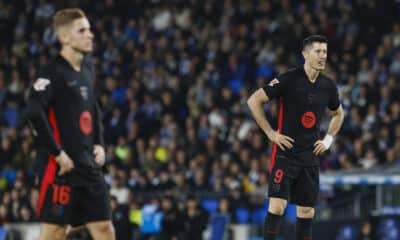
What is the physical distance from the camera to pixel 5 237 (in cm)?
1722

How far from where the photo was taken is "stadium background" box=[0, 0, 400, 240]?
50.2 feet

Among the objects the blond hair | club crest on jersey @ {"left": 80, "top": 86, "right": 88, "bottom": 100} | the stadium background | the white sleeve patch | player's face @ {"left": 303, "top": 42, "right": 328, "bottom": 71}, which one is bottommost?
the stadium background

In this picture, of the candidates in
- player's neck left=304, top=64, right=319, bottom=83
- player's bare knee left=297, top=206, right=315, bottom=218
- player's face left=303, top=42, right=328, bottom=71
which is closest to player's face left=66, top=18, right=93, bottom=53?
player's face left=303, top=42, right=328, bottom=71

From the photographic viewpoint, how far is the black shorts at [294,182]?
9141 millimetres

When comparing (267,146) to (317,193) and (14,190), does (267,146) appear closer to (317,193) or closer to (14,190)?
(14,190)

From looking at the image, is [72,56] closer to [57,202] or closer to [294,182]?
[57,202]

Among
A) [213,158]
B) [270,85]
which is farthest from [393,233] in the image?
[213,158]

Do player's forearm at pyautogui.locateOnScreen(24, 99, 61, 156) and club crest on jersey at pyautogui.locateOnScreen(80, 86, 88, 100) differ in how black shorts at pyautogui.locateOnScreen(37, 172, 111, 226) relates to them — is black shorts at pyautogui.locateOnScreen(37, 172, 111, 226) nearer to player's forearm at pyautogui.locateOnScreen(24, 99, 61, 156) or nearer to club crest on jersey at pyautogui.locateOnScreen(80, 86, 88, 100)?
player's forearm at pyautogui.locateOnScreen(24, 99, 61, 156)

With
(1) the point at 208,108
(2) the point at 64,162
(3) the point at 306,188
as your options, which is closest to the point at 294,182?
(3) the point at 306,188

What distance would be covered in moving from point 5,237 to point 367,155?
608 cm

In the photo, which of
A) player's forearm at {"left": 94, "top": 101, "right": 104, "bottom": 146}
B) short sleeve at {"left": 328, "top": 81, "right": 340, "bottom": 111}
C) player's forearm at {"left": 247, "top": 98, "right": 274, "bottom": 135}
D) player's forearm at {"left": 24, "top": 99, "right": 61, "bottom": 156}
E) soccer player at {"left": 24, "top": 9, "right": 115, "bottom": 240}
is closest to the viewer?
player's forearm at {"left": 24, "top": 99, "right": 61, "bottom": 156}

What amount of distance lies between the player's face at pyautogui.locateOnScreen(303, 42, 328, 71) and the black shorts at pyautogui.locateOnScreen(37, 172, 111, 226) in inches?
111

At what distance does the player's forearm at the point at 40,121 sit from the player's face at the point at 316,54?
3.10 metres

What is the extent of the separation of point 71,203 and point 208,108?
1254 centimetres
